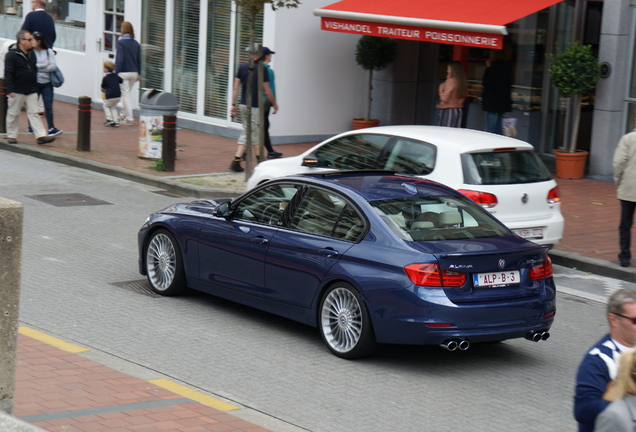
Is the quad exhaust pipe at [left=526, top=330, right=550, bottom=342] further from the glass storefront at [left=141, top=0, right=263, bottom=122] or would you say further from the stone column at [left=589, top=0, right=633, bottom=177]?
the glass storefront at [left=141, top=0, right=263, bottom=122]

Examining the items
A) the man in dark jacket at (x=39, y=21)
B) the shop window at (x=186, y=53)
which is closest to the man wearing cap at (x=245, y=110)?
the shop window at (x=186, y=53)

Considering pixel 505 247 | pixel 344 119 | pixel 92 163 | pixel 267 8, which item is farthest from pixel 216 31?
pixel 505 247

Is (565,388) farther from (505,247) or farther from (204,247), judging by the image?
(204,247)

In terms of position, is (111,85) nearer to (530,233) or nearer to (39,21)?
(39,21)

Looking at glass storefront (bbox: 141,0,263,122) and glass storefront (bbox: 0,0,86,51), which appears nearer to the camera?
glass storefront (bbox: 141,0,263,122)

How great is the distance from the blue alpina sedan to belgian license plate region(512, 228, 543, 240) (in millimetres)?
2637

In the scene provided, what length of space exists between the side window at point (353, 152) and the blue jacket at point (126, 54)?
1054cm

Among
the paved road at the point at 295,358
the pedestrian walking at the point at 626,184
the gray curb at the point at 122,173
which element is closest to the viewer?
the paved road at the point at 295,358

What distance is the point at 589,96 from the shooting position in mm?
17625

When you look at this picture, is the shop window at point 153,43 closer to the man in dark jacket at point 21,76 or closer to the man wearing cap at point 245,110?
the man in dark jacket at point 21,76

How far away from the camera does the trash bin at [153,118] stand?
1647 centimetres

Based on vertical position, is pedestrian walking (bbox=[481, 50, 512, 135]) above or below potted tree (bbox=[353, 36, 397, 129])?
below

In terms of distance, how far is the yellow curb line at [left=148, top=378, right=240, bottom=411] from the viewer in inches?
236

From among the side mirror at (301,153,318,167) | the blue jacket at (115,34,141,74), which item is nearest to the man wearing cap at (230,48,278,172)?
the side mirror at (301,153,318,167)
